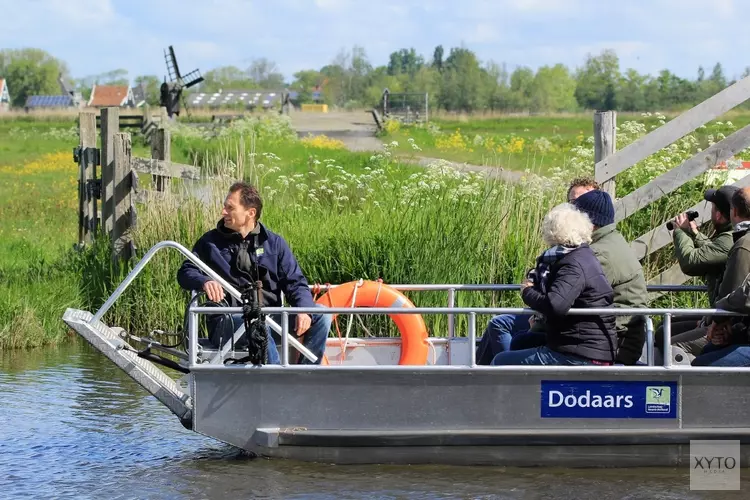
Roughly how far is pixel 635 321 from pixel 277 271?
249 cm

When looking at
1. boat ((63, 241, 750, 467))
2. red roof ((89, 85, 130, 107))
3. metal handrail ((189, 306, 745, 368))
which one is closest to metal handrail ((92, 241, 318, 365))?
boat ((63, 241, 750, 467))

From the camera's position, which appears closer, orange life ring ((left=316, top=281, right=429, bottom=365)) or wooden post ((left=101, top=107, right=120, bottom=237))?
orange life ring ((left=316, top=281, right=429, bottom=365))

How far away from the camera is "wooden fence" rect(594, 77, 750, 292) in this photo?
34.8 feet

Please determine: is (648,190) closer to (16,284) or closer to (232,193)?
(232,193)

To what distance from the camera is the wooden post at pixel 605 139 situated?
11.0 metres

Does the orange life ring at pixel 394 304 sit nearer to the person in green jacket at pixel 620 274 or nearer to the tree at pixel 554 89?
the person in green jacket at pixel 620 274

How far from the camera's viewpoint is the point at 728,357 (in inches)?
295

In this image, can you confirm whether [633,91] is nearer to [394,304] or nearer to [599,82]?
[599,82]

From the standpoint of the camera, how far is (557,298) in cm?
721

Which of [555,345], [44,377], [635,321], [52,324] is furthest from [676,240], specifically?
[52,324]

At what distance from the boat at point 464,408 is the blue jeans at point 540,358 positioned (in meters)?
0.09

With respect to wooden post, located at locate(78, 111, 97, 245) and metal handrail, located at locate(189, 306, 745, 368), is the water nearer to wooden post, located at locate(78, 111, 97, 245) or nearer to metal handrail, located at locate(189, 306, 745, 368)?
metal handrail, located at locate(189, 306, 745, 368)

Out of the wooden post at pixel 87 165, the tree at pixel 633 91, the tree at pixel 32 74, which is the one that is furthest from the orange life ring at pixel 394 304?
the tree at pixel 32 74

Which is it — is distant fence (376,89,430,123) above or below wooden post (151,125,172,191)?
above
